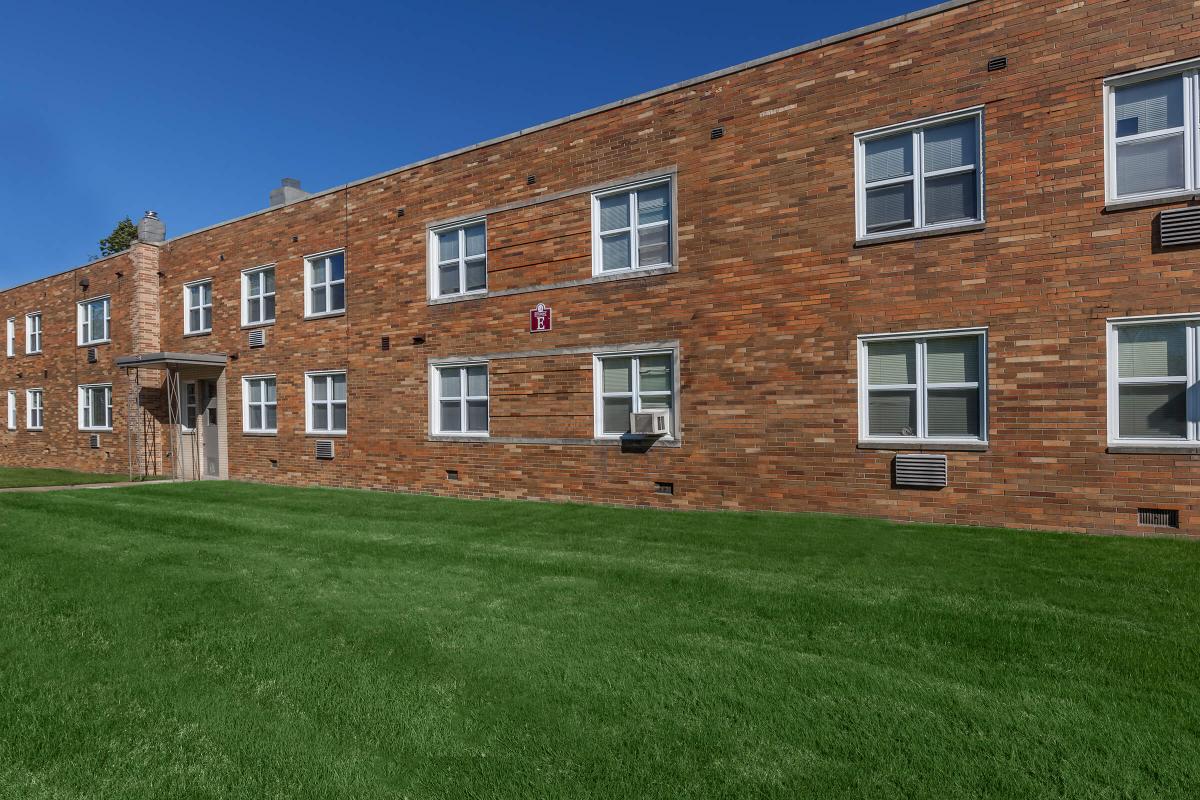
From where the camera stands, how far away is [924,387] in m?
9.05

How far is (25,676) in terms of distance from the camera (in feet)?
12.7

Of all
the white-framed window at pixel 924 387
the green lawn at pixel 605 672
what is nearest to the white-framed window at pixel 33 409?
the green lawn at pixel 605 672

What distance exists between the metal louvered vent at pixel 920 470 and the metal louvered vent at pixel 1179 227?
3448mm

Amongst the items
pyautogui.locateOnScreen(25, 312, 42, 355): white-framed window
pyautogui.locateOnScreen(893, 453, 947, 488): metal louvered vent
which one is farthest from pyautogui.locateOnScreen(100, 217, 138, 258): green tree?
pyautogui.locateOnScreen(893, 453, 947, 488): metal louvered vent

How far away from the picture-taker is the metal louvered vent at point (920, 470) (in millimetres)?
8797

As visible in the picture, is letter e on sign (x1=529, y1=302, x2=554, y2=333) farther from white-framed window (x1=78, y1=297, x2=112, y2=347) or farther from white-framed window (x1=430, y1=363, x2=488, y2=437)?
white-framed window (x1=78, y1=297, x2=112, y2=347)

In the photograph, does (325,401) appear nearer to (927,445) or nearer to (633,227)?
(633,227)

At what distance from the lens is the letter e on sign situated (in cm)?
1202

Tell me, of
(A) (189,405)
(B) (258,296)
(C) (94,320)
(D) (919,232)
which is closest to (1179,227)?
(D) (919,232)

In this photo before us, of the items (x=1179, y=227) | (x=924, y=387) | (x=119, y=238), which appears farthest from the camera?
(x=119, y=238)

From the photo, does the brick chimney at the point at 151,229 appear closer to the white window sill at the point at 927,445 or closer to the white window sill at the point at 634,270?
the white window sill at the point at 634,270

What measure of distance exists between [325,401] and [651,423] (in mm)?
8533

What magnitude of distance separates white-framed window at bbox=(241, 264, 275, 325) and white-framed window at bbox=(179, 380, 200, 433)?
3049 mm

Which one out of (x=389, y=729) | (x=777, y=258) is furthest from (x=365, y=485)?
(x=389, y=729)
